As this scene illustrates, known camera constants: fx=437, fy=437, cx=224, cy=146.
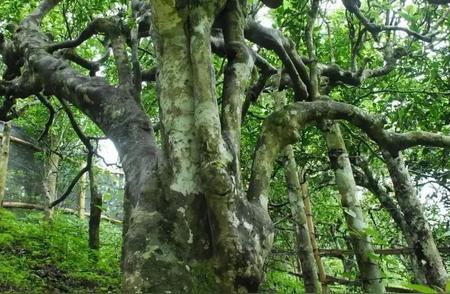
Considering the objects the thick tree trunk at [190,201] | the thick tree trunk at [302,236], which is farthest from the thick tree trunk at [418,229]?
the thick tree trunk at [190,201]

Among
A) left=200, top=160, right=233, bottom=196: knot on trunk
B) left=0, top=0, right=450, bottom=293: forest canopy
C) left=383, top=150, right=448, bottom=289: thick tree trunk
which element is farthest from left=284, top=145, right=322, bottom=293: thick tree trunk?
left=200, top=160, right=233, bottom=196: knot on trunk

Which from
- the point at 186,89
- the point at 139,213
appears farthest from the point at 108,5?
the point at 139,213

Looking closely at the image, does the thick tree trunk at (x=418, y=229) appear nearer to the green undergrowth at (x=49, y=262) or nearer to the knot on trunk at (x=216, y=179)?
the knot on trunk at (x=216, y=179)

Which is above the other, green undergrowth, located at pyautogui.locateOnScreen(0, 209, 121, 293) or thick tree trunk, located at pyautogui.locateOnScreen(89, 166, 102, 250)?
thick tree trunk, located at pyautogui.locateOnScreen(89, 166, 102, 250)

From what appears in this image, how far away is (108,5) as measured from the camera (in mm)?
6723

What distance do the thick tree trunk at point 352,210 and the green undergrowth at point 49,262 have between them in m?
2.57

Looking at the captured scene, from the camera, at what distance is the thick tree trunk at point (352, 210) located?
387 cm

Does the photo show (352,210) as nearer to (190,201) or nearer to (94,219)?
(190,201)

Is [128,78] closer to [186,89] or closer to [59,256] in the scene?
[186,89]

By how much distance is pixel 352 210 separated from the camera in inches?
164

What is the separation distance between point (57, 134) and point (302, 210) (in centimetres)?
1061

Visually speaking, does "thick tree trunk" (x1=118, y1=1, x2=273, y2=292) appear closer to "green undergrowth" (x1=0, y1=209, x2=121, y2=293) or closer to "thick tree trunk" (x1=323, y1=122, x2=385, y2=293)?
"thick tree trunk" (x1=323, y1=122, x2=385, y2=293)

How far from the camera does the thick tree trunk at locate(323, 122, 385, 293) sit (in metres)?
3.87

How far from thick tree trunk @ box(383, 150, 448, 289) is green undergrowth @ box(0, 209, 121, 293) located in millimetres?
3089
